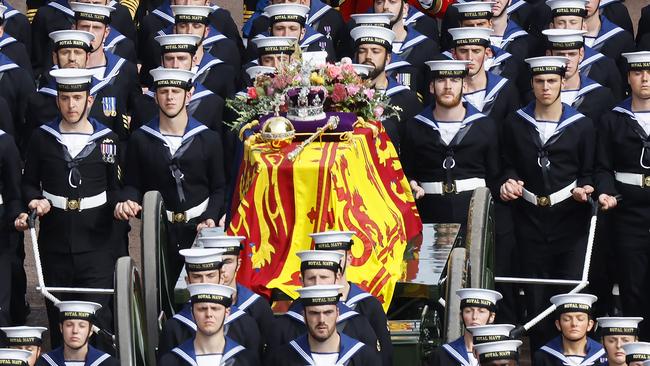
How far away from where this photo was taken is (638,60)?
21547mm

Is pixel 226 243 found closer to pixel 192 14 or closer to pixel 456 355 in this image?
pixel 456 355

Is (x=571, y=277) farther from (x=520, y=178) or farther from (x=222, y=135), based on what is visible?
(x=222, y=135)

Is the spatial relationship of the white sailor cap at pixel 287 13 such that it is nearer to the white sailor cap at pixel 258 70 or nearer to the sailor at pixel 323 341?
the white sailor cap at pixel 258 70

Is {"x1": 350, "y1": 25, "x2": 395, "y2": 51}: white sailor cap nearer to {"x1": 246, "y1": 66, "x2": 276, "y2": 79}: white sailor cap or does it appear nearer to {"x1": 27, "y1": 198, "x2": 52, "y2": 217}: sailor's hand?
{"x1": 246, "y1": 66, "x2": 276, "y2": 79}: white sailor cap

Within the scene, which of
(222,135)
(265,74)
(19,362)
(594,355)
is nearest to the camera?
(19,362)

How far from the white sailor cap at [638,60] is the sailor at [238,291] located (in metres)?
4.08

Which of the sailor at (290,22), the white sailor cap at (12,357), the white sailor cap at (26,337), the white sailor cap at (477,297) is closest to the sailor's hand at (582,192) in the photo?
the white sailor cap at (477,297)

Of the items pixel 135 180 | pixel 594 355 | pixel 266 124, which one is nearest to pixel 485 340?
pixel 594 355

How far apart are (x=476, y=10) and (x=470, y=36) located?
0.91 m

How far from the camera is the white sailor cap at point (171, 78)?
21375 mm

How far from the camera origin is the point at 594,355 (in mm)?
19531

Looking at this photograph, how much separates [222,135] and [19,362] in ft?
15.4

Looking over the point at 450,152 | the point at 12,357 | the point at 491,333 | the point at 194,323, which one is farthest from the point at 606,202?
the point at 12,357

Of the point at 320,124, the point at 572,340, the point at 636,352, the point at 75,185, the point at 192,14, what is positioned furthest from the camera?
the point at 192,14
